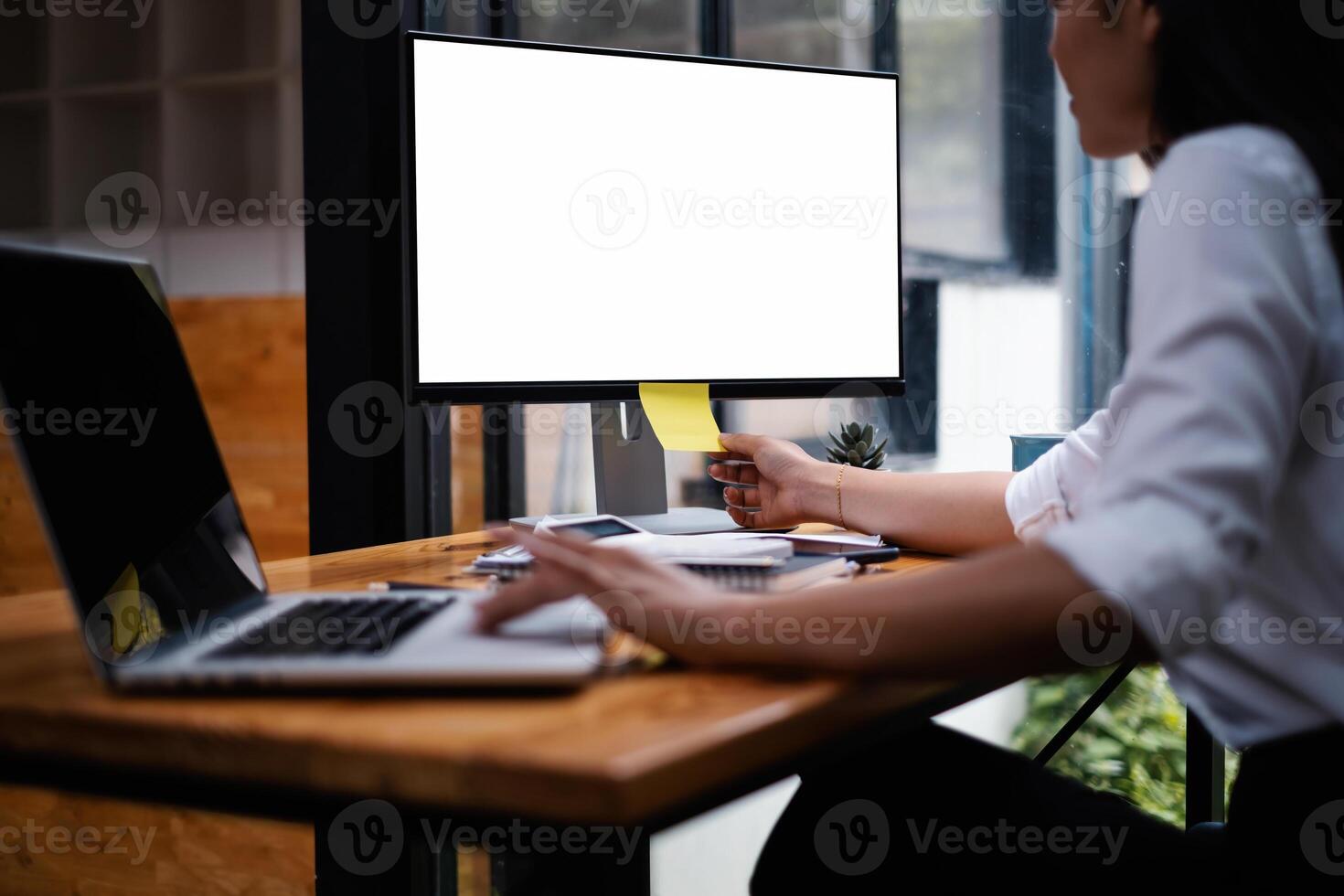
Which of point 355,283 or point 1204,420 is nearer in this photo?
point 1204,420

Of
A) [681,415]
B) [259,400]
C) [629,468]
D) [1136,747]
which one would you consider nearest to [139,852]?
[259,400]

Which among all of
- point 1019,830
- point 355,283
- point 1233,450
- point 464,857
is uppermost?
point 355,283

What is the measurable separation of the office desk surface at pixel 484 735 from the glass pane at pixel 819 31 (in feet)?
5.16

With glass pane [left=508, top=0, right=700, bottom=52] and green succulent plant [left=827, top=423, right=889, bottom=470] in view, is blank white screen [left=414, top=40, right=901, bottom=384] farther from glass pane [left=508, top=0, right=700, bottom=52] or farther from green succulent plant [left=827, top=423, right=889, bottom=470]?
glass pane [left=508, top=0, right=700, bottom=52]

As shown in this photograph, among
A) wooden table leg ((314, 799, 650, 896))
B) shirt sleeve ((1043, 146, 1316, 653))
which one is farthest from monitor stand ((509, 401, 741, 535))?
shirt sleeve ((1043, 146, 1316, 653))

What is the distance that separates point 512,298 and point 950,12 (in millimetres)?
1310

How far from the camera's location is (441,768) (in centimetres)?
49

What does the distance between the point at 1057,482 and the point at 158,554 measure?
2.60 feet

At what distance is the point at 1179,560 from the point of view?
57cm

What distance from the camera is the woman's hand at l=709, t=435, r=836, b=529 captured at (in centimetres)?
126

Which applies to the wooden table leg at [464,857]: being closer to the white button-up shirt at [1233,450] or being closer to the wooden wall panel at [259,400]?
the white button-up shirt at [1233,450]

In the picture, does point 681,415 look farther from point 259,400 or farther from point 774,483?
point 259,400

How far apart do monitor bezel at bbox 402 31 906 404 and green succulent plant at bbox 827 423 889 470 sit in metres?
0.05

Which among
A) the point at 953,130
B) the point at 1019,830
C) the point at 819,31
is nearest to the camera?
the point at 1019,830
